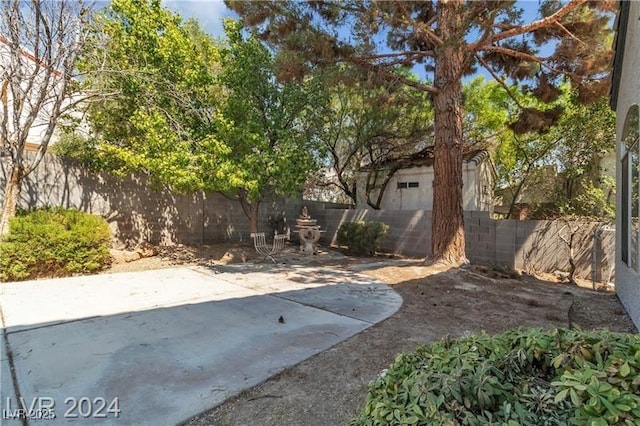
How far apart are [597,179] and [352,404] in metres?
12.5

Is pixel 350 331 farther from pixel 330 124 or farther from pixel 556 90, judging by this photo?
pixel 330 124

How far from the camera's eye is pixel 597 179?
1096cm

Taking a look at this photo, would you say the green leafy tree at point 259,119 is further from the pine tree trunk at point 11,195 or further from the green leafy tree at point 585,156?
the green leafy tree at point 585,156

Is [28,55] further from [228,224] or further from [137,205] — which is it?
[228,224]

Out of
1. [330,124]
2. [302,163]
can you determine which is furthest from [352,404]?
[330,124]

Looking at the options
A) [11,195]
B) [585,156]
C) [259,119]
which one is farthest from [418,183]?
[11,195]

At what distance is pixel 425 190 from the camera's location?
41.8ft

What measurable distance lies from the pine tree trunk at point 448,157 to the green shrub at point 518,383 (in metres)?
6.39

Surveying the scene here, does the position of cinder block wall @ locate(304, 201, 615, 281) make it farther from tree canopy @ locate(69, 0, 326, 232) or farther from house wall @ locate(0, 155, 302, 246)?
house wall @ locate(0, 155, 302, 246)

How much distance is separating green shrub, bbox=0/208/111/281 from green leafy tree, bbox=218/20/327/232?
2.79 meters

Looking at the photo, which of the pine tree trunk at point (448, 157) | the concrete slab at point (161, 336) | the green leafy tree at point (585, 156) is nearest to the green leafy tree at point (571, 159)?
the green leafy tree at point (585, 156)

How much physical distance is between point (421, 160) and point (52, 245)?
11526mm

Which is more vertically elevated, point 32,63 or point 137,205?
A: point 32,63

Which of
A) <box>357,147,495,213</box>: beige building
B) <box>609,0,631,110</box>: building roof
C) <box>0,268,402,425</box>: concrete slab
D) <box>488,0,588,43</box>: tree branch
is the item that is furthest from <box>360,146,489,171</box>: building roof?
<box>0,268,402,425</box>: concrete slab
